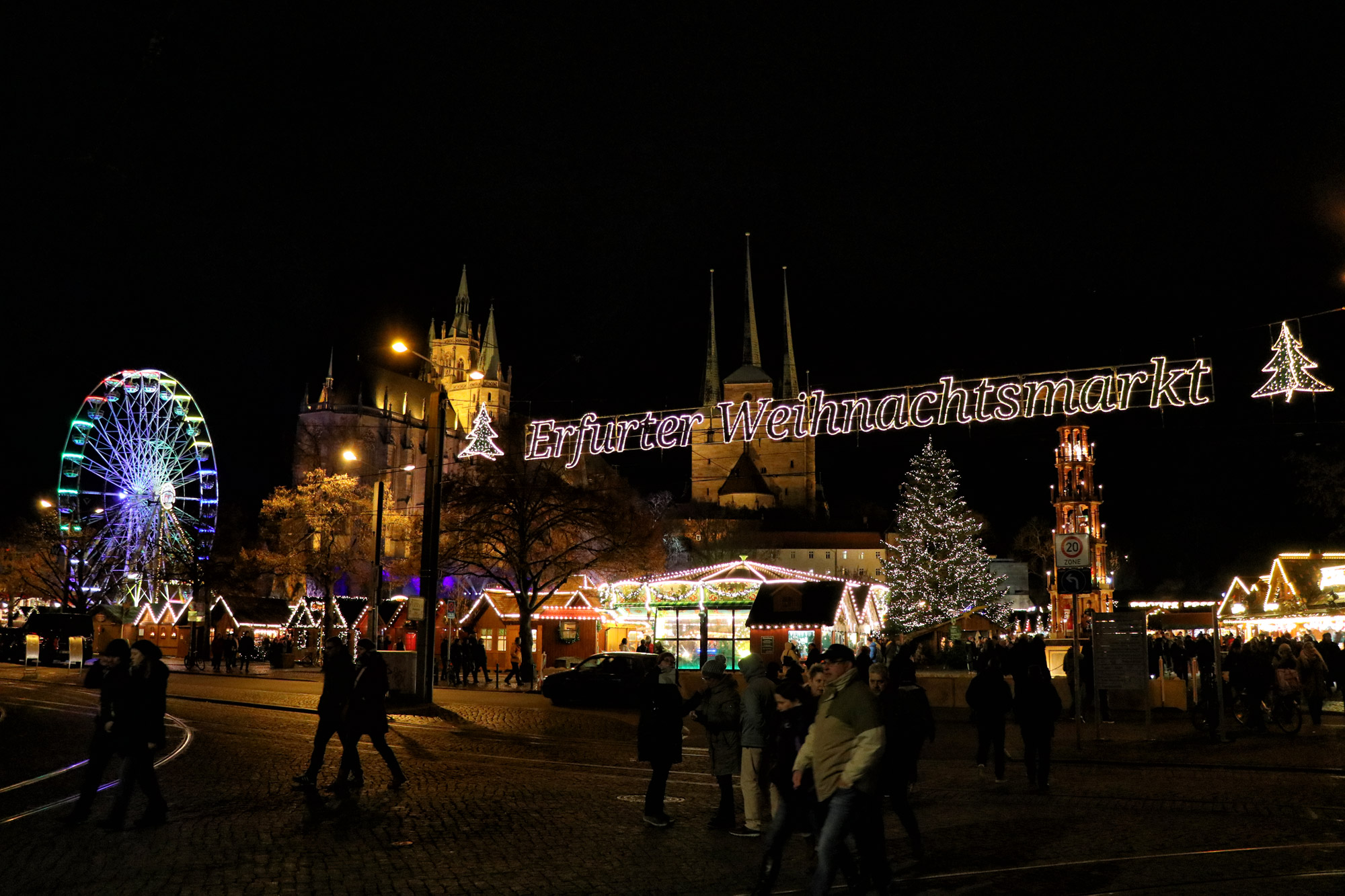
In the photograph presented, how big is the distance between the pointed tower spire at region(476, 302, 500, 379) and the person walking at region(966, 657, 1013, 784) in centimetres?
11885

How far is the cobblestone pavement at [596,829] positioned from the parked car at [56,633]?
109ft

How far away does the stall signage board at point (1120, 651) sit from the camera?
59.2 ft

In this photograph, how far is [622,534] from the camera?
44.5 metres

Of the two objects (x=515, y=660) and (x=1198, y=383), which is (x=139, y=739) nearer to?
(x=1198, y=383)

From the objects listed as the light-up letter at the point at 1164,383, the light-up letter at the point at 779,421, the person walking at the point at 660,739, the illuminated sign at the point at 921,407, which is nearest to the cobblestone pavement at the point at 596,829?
the person walking at the point at 660,739

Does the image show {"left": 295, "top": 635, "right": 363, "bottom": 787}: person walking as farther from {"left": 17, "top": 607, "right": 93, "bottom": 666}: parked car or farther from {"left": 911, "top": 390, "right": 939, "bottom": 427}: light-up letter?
{"left": 17, "top": 607, "right": 93, "bottom": 666}: parked car

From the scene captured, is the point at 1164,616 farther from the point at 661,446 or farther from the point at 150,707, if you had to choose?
the point at 150,707

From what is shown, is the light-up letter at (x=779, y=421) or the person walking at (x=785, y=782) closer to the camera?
the person walking at (x=785, y=782)

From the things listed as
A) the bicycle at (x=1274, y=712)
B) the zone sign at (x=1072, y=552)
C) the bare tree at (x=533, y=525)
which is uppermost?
the bare tree at (x=533, y=525)

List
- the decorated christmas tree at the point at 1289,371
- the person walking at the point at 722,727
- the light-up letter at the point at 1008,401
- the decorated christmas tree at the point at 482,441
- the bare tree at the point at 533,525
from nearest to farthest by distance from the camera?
the person walking at the point at 722,727 < the decorated christmas tree at the point at 1289,371 < the light-up letter at the point at 1008,401 < the decorated christmas tree at the point at 482,441 < the bare tree at the point at 533,525

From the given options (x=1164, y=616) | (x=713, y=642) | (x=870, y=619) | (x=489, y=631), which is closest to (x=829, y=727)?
(x=1164, y=616)

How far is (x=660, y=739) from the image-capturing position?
33.6 feet

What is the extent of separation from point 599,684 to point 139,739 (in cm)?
1847

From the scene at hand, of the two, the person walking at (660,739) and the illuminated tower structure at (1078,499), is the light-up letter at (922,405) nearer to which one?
the person walking at (660,739)
